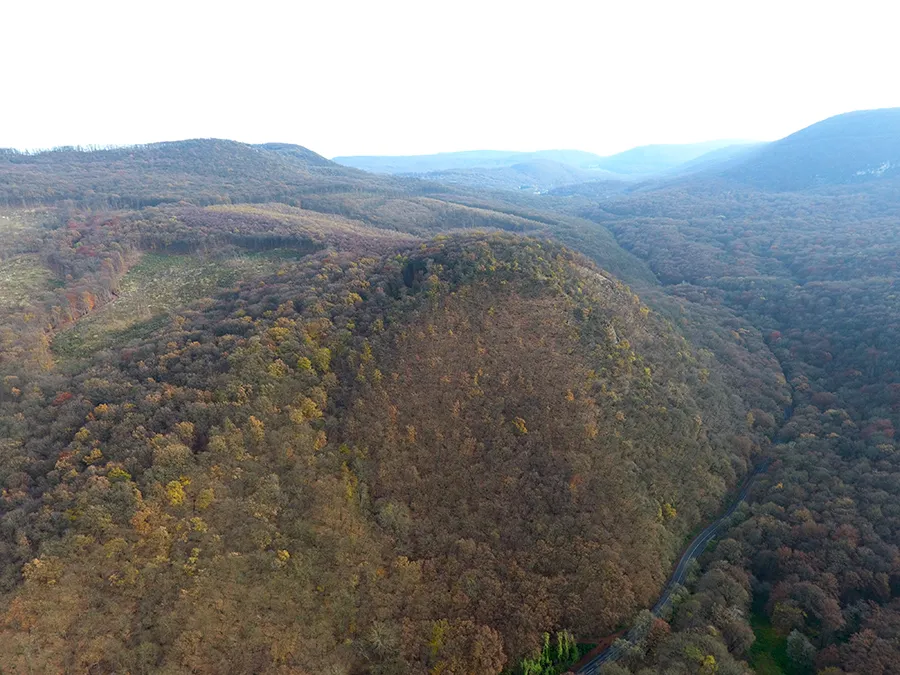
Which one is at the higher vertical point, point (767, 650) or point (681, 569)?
point (681, 569)

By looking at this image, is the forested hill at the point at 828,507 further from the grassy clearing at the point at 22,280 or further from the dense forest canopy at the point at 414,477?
the grassy clearing at the point at 22,280

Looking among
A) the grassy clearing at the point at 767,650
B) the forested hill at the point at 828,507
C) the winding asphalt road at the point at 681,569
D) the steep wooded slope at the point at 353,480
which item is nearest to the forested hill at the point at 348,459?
the steep wooded slope at the point at 353,480

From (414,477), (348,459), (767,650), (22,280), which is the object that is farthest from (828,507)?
(22,280)

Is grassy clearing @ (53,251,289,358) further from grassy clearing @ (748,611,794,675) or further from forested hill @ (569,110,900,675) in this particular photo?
grassy clearing @ (748,611,794,675)

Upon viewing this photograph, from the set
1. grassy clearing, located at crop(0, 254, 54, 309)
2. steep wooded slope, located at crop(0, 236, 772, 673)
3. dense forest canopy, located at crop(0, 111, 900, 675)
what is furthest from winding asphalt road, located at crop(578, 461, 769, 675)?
grassy clearing, located at crop(0, 254, 54, 309)

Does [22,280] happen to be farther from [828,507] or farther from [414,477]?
[828,507]

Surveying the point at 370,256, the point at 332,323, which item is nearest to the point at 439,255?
the point at 370,256
